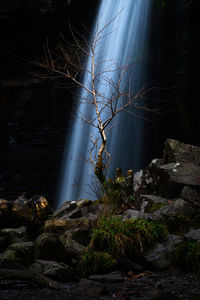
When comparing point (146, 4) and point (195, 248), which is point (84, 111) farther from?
point (195, 248)

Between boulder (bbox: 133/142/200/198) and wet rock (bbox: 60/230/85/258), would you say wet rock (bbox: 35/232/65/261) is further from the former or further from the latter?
boulder (bbox: 133/142/200/198)

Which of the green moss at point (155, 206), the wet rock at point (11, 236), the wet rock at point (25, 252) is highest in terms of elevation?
the green moss at point (155, 206)

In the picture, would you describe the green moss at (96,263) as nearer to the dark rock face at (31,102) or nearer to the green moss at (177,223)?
the green moss at (177,223)

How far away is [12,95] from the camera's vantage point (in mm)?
15867

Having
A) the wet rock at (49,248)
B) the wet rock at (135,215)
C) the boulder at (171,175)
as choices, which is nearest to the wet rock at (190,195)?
the boulder at (171,175)

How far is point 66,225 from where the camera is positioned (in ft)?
16.5

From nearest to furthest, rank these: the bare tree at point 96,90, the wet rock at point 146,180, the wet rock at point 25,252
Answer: the wet rock at point 25,252, the wet rock at point 146,180, the bare tree at point 96,90

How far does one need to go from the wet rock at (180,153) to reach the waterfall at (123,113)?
5.31 meters

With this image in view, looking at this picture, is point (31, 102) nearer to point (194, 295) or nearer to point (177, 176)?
point (177, 176)

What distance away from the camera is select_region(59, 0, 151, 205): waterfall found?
1280 centimetres

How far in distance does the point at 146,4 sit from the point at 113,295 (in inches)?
540

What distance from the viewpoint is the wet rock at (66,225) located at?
4871mm

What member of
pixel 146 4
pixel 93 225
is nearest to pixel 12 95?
pixel 146 4

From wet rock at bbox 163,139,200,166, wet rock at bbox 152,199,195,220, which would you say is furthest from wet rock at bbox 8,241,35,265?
wet rock at bbox 163,139,200,166
